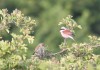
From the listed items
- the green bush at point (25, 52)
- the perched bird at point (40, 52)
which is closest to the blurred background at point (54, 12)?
the perched bird at point (40, 52)

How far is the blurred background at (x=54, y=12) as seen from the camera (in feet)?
83.1

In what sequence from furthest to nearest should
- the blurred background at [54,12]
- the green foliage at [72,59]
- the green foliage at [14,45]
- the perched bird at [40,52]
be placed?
the blurred background at [54,12] → the perched bird at [40,52] → the green foliage at [14,45] → the green foliage at [72,59]

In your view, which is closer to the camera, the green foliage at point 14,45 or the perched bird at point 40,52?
the green foliage at point 14,45

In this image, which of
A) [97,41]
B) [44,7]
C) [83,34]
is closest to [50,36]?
[83,34]

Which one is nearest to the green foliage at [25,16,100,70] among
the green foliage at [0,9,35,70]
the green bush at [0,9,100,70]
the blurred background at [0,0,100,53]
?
the green bush at [0,9,100,70]

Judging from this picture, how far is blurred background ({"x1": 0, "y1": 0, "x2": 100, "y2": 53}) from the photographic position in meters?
25.3

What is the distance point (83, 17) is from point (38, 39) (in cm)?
332

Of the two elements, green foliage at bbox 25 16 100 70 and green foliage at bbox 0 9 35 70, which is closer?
green foliage at bbox 25 16 100 70

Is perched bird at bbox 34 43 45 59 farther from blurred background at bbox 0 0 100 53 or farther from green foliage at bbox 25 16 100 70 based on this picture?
blurred background at bbox 0 0 100 53

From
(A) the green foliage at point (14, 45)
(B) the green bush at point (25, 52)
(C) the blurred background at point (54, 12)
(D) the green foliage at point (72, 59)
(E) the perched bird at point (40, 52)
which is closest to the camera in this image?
(D) the green foliage at point (72, 59)

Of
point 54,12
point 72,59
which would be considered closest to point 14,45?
point 72,59

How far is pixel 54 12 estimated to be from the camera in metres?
26.4

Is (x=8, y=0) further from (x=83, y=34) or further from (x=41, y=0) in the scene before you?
(x=83, y=34)

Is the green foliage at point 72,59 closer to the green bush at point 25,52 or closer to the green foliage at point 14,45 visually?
the green bush at point 25,52
